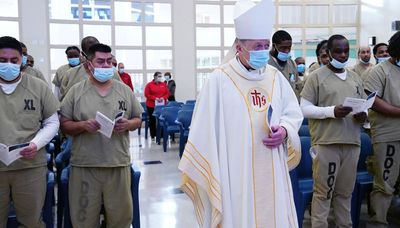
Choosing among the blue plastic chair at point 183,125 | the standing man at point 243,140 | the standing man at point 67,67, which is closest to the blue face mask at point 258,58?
the standing man at point 243,140

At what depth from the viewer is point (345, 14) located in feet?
41.7

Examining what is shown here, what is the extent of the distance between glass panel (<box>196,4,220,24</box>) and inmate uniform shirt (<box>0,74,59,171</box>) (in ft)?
32.0

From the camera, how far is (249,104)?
1.99m

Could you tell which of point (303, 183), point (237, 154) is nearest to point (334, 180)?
point (303, 183)

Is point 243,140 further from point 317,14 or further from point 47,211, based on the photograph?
point 317,14

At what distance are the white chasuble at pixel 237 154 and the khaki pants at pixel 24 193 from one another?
1.11 metres

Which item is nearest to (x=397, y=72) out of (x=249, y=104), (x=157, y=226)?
(x=249, y=104)

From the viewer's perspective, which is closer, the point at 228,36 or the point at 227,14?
the point at 227,14

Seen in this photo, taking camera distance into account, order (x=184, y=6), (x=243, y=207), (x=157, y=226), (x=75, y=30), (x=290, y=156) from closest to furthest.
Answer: (x=243, y=207), (x=290, y=156), (x=157, y=226), (x=75, y=30), (x=184, y=6)

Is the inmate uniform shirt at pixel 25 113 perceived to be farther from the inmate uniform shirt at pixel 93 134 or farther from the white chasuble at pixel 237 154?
the white chasuble at pixel 237 154

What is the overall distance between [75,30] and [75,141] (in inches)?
352

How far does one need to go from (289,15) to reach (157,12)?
4086 mm

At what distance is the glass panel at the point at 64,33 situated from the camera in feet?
35.2

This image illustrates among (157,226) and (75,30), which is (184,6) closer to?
(75,30)
